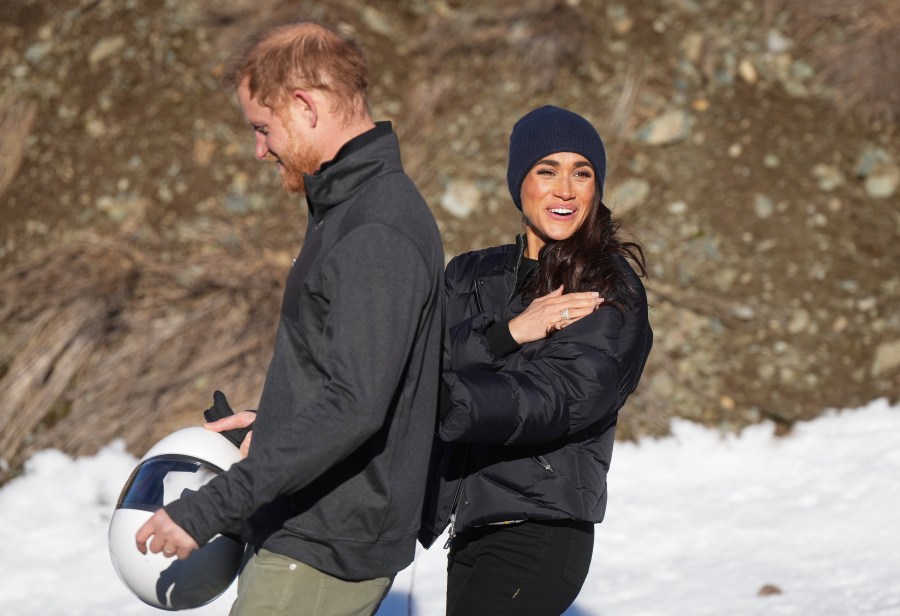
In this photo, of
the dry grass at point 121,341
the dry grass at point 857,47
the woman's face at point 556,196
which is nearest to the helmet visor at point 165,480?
the woman's face at point 556,196

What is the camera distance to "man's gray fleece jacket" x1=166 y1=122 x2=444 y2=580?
195 centimetres

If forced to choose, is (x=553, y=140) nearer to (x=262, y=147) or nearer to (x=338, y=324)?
(x=262, y=147)

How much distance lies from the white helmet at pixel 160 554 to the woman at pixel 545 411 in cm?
54

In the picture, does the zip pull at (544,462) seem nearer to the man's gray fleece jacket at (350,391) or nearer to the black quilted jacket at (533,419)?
the black quilted jacket at (533,419)

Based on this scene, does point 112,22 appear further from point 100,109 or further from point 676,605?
point 676,605

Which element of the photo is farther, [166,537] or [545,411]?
[545,411]

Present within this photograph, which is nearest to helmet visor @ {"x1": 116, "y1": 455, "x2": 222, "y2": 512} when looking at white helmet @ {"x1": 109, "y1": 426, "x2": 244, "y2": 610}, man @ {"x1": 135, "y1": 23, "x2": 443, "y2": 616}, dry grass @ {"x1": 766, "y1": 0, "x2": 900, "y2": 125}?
white helmet @ {"x1": 109, "y1": 426, "x2": 244, "y2": 610}

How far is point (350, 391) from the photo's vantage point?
77.0 inches

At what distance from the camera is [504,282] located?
2957 millimetres

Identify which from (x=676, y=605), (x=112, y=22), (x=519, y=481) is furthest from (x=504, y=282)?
(x=112, y=22)

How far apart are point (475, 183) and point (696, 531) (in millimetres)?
2567

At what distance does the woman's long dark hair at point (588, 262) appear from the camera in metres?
2.70

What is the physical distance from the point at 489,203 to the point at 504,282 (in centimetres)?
370

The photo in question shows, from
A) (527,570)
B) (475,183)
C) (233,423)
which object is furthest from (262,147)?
(475,183)
